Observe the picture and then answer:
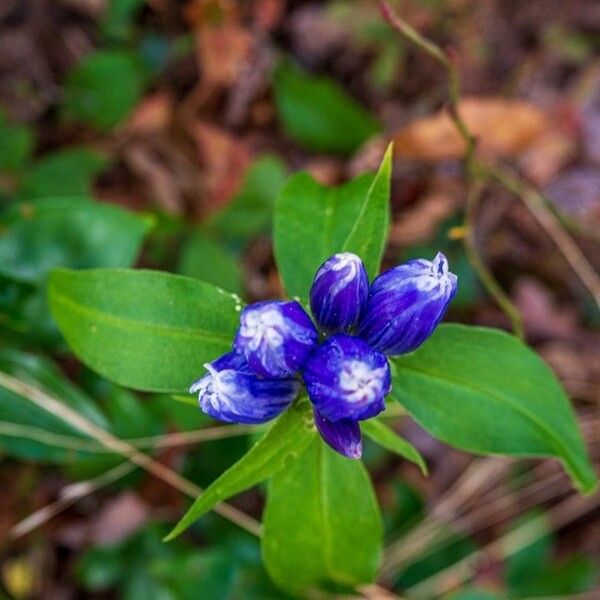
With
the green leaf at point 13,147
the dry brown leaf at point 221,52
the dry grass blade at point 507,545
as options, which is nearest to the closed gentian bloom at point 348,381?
the dry grass blade at point 507,545

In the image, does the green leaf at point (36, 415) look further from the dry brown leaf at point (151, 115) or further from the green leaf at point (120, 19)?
the green leaf at point (120, 19)

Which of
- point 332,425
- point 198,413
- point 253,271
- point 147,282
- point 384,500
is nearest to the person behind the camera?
point 332,425

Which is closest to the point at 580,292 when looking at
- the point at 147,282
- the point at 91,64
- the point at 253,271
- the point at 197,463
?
the point at 253,271

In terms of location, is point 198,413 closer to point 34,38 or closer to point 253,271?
point 253,271

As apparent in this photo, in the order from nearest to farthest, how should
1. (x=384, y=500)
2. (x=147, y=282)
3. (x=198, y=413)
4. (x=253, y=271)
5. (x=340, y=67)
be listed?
(x=147, y=282)
(x=198, y=413)
(x=384, y=500)
(x=253, y=271)
(x=340, y=67)

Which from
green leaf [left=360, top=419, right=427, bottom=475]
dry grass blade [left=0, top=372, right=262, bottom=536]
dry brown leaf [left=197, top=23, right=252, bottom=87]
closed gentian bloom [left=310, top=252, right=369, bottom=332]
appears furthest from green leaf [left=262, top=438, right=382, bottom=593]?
dry brown leaf [left=197, top=23, right=252, bottom=87]

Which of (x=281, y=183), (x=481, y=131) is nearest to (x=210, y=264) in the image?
(x=281, y=183)
